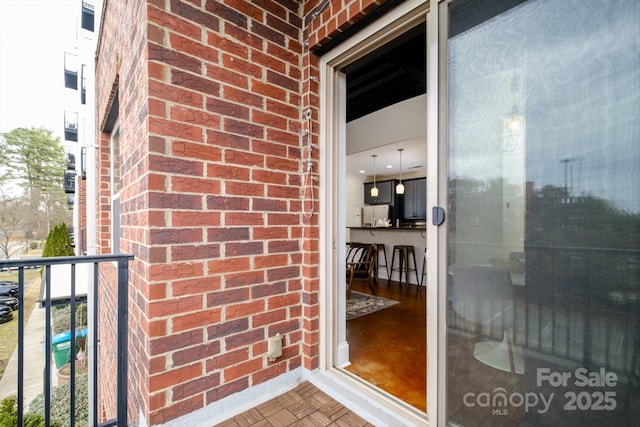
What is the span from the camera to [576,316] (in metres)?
0.92

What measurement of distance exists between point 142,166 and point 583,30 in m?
1.80

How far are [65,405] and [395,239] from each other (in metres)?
5.79

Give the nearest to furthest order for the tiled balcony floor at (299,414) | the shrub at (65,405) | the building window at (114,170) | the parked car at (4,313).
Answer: the tiled balcony floor at (299,414) → the building window at (114,170) → the shrub at (65,405) → the parked car at (4,313)

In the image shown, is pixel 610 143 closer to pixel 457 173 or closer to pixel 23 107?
pixel 457 173

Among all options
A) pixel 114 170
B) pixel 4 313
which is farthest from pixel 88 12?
pixel 4 313

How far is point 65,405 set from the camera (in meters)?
4.18

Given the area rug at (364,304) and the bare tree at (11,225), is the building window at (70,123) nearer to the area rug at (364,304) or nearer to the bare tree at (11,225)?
the bare tree at (11,225)

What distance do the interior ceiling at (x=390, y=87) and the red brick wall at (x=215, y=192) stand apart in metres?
0.60

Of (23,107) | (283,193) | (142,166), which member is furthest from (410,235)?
(23,107)

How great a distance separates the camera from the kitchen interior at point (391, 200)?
1971mm

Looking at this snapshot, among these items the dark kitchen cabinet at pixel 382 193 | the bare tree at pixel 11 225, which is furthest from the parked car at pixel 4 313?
the dark kitchen cabinet at pixel 382 193

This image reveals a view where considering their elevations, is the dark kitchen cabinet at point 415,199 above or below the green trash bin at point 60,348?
above

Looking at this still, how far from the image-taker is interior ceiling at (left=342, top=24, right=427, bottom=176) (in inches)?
123

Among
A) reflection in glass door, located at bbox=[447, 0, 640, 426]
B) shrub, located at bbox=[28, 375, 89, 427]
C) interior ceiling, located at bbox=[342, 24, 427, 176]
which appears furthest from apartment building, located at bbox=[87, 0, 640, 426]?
shrub, located at bbox=[28, 375, 89, 427]
